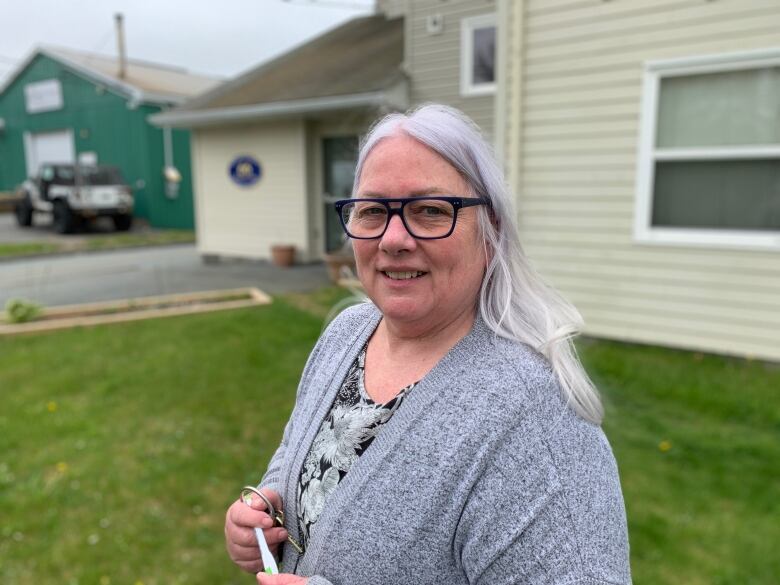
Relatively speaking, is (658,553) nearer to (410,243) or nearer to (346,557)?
(346,557)

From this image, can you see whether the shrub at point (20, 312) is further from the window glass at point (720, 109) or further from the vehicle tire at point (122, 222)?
the vehicle tire at point (122, 222)

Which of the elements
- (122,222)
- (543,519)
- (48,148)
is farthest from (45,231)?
(543,519)

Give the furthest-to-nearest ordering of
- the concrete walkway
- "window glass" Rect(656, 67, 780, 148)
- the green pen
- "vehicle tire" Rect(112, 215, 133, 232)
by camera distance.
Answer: "vehicle tire" Rect(112, 215, 133, 232)
the concrete walkway
"window glass" Rect(656, 67, 780, 148)
the green pen

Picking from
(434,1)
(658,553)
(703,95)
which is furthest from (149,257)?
(658,553)

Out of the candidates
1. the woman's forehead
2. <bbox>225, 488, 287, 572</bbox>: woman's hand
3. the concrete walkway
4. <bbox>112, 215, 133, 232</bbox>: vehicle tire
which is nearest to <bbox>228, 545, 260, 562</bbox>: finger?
<bbox>225, 488, 287, 572</bbox>: woman's hand

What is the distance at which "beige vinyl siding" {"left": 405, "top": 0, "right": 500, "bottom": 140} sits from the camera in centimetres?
931

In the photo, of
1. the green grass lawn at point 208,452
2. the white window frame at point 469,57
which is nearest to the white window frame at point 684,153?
the green grass lawn at point 208,452

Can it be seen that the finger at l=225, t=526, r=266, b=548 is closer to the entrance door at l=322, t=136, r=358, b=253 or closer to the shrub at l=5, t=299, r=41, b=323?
the shrub at l=5, t=299, r=41, b=323

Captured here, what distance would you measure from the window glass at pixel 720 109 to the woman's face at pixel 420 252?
454 cm

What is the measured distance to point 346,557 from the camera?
3.81 feet

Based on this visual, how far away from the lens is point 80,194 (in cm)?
1717

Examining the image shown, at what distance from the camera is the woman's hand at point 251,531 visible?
4.56 feet

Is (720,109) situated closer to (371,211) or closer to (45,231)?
(371,211)

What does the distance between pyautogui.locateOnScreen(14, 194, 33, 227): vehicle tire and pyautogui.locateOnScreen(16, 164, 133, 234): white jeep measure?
73 cm
